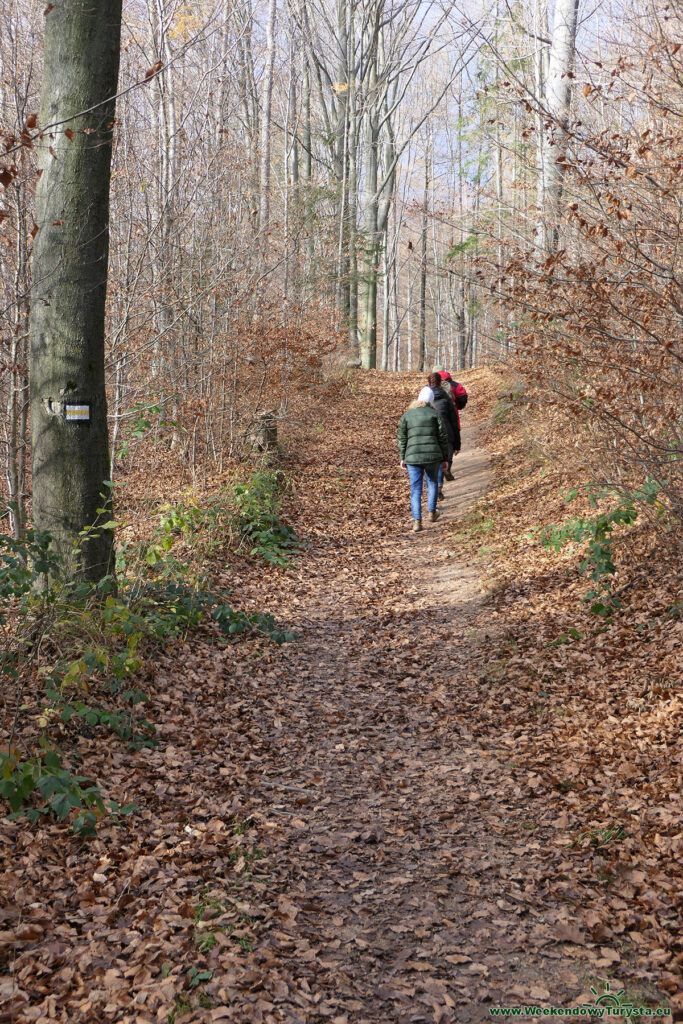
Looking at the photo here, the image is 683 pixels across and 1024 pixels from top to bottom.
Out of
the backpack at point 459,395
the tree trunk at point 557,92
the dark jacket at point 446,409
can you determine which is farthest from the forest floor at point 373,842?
the backpack at point 459,395

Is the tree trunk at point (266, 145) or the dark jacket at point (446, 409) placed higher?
the tree trunk at point (266, 145)

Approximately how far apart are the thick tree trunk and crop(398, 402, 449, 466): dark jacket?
579 cm

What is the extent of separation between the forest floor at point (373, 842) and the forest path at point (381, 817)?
0.05 ft

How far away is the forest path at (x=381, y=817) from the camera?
3.39 meters

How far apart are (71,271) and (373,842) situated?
441cm

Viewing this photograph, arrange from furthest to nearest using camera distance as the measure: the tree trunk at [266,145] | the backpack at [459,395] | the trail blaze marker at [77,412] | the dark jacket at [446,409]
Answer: the backpack at [459,395], the tree trunk at [266,145], the dark jacket at [446,409], the trail blaze marker at [77,412]

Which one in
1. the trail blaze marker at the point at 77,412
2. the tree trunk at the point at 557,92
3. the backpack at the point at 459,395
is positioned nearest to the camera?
the trail blaze marker at the point at 77,412

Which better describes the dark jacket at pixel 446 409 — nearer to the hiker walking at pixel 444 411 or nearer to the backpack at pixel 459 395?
the hiker walking at pixel 444 411

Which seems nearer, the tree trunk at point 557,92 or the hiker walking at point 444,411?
the tree trunk at point 557,92

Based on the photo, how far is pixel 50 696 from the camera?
446cm

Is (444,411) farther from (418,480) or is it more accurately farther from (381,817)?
(381,817)

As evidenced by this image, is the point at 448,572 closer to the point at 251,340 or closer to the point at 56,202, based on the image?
the point at 251,340

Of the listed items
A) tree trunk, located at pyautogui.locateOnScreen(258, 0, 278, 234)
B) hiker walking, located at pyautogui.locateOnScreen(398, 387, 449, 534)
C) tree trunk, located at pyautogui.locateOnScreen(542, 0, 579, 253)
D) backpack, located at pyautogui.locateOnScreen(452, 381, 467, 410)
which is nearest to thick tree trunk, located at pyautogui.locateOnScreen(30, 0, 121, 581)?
tree trunk, located at pyautogui.locateOnScreen(542, 0, 579, 253)

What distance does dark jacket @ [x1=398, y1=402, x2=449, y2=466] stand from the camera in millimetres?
10883
